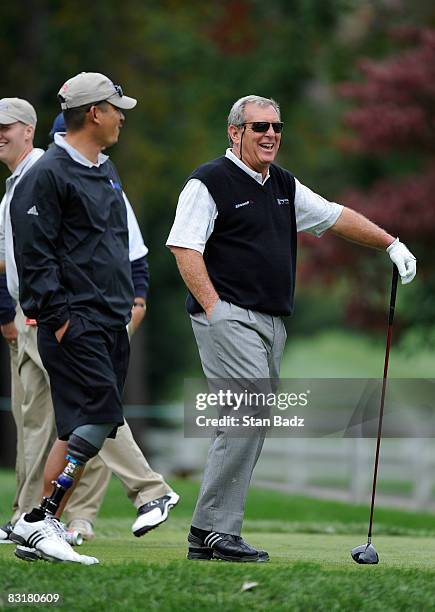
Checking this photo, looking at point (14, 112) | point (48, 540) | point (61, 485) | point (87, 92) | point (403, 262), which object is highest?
point (87, 92)

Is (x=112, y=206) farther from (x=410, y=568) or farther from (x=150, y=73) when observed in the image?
(x=150, y=73)

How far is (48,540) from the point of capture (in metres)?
6.15

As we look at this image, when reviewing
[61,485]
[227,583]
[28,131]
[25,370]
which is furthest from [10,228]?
Answer: [227,583]

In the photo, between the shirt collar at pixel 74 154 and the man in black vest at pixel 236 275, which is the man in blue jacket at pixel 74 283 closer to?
the shirt collar at pixel 74 154

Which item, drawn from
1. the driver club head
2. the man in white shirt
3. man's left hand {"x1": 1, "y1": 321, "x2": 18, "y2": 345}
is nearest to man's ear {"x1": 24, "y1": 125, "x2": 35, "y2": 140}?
the man in white shirt

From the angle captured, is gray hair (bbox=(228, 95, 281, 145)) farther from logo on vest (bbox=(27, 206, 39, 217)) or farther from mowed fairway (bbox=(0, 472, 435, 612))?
mowed fairway (bbox=(0, 472, 435, 612))

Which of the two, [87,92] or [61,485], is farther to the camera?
[87,92]

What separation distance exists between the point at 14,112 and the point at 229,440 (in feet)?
7.48

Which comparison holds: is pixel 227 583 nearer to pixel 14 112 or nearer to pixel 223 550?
pixel 223 550

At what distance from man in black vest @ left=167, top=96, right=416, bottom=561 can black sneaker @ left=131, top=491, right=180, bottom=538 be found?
0.51 metres

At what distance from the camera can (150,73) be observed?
23.0 meters

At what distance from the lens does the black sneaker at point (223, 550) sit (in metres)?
6.51

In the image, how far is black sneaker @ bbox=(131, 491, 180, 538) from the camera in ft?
23.6

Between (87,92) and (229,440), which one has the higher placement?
(87,92)
